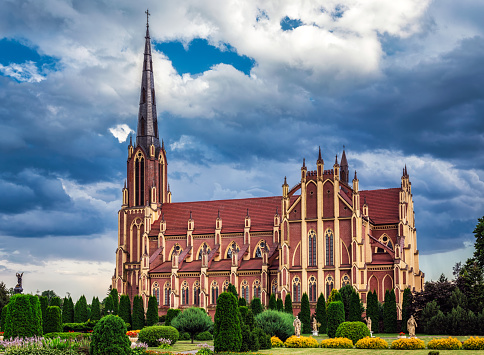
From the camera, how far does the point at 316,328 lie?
7175 cm

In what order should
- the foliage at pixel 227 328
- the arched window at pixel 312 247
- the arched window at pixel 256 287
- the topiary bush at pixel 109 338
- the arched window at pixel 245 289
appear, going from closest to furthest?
the topiary bush at pixel 109 338, the foliage at pixel 227 328, the arched window at pixel 312 247, the arched window at pixel 256 287, the arched window at pixel 245 289

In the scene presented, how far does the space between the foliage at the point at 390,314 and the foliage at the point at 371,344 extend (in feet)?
83.8

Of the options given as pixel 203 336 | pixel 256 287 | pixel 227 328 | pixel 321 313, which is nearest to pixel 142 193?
pixel 256 287

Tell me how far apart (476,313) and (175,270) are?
41067mm

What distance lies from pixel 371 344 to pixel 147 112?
65.9 meters

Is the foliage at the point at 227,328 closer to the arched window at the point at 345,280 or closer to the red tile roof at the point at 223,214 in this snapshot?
the arched window at the point at 345,280

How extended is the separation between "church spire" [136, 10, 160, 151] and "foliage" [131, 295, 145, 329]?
27134 millimetres

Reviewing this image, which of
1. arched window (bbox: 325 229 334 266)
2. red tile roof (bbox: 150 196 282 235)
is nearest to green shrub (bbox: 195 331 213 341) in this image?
arched window (bbox: 325 229 334 266)

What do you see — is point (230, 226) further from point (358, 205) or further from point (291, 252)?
point (358, 205)

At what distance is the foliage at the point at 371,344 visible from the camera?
1884 inches

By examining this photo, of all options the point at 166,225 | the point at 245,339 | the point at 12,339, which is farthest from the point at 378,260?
the point at 12,339

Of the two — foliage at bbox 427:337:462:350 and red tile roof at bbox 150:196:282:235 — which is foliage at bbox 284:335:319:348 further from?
red tile roof at bbox 150:196:282:235

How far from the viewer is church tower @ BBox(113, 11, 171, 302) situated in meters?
98.4

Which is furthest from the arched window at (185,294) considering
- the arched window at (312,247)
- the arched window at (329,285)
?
the arched window at (329,285)
